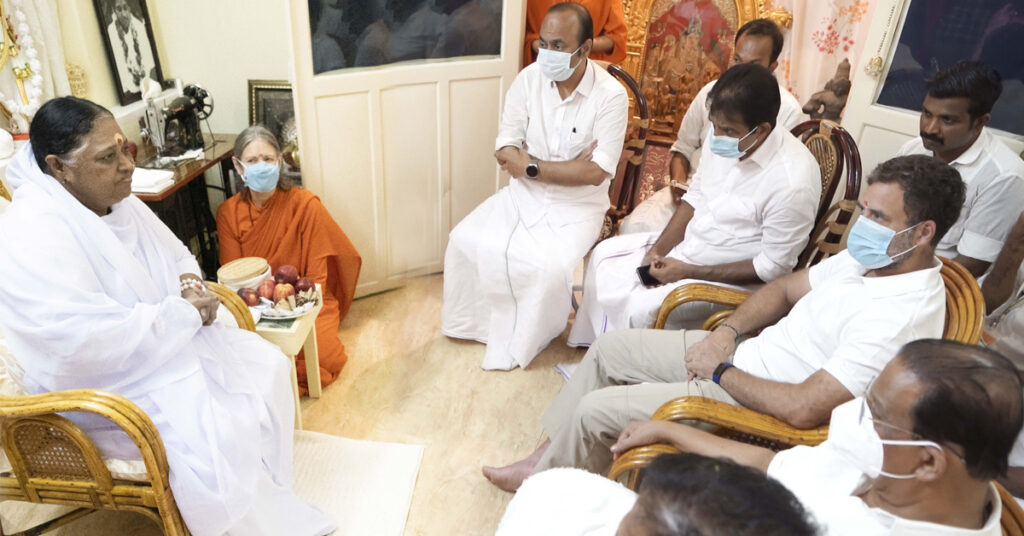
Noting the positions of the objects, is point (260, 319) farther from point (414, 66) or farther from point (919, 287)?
point (919, 287)

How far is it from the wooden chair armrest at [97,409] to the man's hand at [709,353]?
5.41 feet

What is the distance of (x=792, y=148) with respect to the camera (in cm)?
246

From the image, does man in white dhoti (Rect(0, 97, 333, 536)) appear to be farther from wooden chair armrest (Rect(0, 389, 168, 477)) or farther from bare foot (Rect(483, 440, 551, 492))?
bare foot (Rect(483, 440, 551, 492))

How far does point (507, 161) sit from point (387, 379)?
4.01ft

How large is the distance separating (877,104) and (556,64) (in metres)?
2.02

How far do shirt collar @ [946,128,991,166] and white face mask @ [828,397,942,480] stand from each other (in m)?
1.53

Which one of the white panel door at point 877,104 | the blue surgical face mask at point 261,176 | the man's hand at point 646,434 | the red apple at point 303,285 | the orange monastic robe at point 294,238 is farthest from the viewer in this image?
the white panel door at point 877,104

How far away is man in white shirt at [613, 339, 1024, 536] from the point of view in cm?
116

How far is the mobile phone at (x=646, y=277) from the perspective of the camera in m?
2.71

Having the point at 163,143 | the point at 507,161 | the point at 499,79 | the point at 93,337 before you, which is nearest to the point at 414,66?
the point at 499,79

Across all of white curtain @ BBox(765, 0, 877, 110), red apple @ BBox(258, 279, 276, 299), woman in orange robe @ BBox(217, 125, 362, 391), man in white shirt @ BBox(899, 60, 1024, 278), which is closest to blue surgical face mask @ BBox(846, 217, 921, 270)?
man in white shirt @ BBox(899, 60, 1024, 278)

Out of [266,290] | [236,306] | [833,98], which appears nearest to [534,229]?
[266,290]

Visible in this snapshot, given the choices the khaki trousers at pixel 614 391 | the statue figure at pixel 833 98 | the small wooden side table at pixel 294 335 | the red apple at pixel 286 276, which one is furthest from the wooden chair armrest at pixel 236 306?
the statue figure at pixel 833 98

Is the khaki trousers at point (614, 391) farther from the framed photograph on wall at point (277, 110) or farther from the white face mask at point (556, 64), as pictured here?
the framed photograph on wall at point (277, 110)
